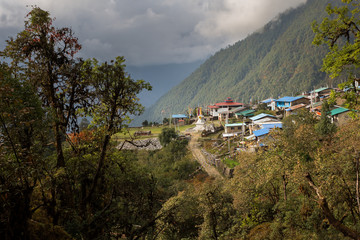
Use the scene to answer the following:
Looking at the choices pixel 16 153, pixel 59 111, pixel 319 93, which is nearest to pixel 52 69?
pixel 59 111

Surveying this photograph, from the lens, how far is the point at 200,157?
37.9m

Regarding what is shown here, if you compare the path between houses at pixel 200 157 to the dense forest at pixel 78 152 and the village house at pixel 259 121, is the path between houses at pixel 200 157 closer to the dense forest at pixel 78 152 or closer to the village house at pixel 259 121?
the village house at pixel 259 121

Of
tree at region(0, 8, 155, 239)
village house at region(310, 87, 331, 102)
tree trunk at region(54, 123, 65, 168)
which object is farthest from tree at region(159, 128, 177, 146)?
village house at region(310, 87, 331, 102)

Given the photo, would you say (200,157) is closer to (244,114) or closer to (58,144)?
(244,114)

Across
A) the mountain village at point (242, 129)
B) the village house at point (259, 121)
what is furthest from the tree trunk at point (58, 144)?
the village house at point (259, 121)

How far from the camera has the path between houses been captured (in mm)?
32109

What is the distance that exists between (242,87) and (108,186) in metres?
202

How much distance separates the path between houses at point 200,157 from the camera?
1264 inches

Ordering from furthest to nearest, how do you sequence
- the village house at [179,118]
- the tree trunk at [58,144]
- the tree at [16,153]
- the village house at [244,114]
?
the village house at [179,118], the village house at [244,114], the tree trunk at [58,144], the tree at [16,153]

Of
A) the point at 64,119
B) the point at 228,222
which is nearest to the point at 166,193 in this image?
the point at 228,222

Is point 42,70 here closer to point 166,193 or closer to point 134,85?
point 134,85

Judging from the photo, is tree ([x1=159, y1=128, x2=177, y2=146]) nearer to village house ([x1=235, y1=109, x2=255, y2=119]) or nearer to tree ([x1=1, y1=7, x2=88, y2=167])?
village house ([x1=235, y1=109, x2=255, y2=119])

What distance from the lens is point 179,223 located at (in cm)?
1719

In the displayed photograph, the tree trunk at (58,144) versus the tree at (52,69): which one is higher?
the tree at (52,69)
